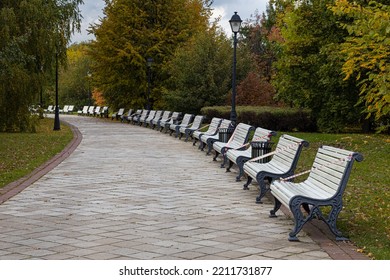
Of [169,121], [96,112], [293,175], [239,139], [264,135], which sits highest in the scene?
[264,135]

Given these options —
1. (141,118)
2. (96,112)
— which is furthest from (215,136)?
(96,112)

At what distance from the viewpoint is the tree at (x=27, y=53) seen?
25.6m

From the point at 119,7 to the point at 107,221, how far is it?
35036 mm

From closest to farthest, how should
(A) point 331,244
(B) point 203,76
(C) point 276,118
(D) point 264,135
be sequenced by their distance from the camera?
(A) point 331,244, (D) point 264,135, (C) point 276,118, (B) point 203,76

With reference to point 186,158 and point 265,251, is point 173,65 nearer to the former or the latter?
point 186,158

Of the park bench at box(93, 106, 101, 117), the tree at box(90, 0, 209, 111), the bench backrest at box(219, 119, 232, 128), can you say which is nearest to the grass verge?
the bench backrest at box(219, 119, 232, 128)

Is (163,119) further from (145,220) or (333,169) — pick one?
(333,169)

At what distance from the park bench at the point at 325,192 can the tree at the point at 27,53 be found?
1915 cm

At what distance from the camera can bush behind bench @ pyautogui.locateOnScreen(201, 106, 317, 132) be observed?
83.9 feet

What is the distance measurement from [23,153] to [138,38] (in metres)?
24.7

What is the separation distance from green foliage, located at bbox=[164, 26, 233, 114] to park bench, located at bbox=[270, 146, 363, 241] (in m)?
25.3

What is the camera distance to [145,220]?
8.13 metres

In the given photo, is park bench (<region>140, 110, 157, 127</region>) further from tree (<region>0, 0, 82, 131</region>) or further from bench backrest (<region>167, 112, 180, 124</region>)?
tree (<region>0, 0, 82, 131</region>)

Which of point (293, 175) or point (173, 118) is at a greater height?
point (293, 175)
